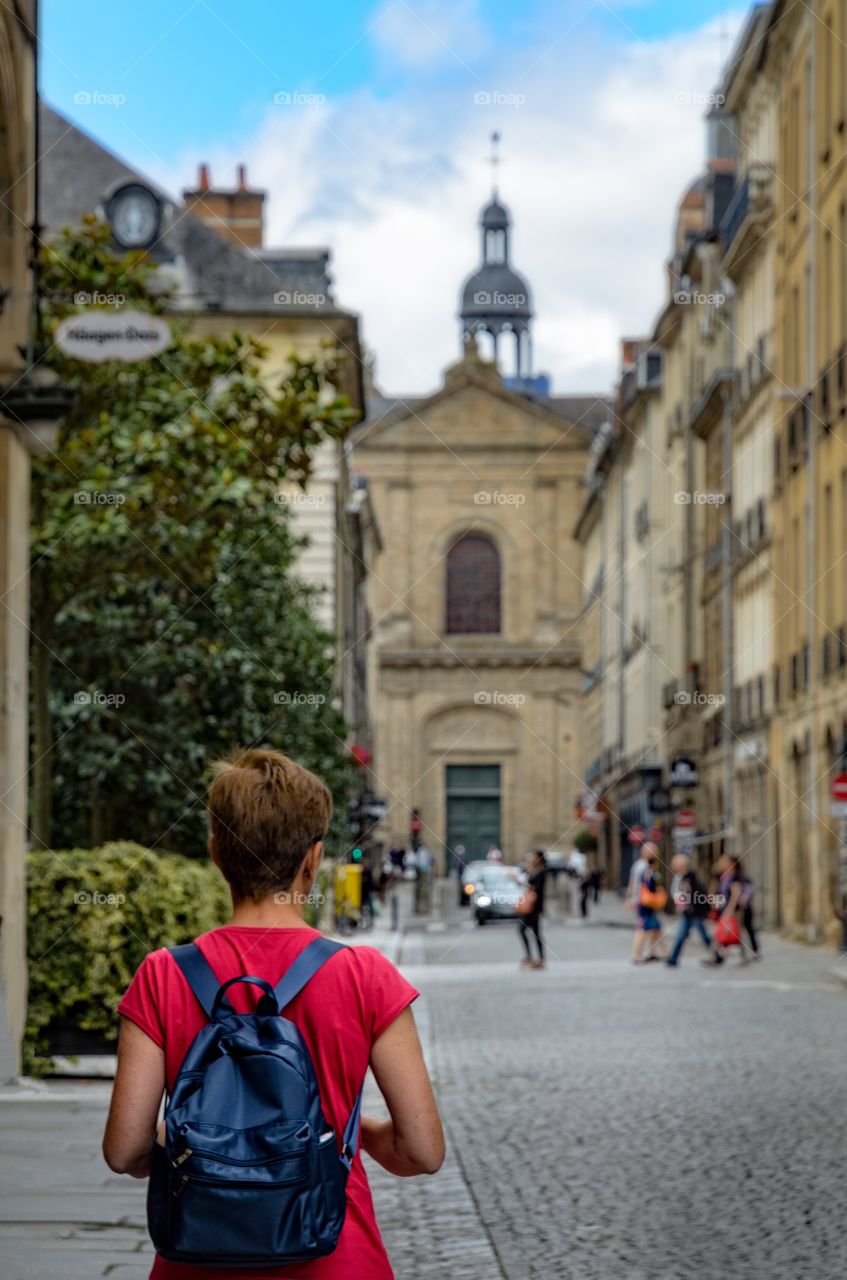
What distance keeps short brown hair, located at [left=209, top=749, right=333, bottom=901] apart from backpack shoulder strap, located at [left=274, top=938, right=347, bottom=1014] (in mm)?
137

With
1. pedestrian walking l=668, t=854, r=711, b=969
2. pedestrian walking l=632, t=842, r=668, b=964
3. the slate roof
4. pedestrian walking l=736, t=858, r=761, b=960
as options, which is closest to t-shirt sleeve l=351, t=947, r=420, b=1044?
pedestrian walking l=668, t=854, r=711, b=969

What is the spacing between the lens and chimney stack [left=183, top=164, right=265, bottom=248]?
52.5 meters

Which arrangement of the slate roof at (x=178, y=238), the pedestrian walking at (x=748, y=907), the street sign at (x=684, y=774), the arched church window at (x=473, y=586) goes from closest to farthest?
the pedestrian walking at (x=748, y=907) < the slate roof at (x=178, y=238) < the street sign at (x=684, y=774) < the arched church window at (x=473, y=586)

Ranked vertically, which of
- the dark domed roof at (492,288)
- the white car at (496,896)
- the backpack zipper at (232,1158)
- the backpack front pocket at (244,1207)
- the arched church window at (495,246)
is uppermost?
the arched church window at (495,246)

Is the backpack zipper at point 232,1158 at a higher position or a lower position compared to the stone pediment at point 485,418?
lower

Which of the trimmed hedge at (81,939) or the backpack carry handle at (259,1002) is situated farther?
the trimmed hedge at (81,939)

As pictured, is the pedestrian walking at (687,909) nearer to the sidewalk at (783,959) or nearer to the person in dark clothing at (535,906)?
the sidewalk at (783,959)

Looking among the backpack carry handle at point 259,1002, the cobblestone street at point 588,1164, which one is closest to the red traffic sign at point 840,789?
the cobblestone street at point 588,1164

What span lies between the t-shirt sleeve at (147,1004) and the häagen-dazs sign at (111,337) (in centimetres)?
1182

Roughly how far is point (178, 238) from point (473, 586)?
1997 inches

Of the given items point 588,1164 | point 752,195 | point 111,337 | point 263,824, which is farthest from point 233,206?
point 263,824

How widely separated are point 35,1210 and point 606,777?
6800cm

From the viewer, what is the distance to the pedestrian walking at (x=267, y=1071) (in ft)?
10.9

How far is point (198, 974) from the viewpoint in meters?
3.58
